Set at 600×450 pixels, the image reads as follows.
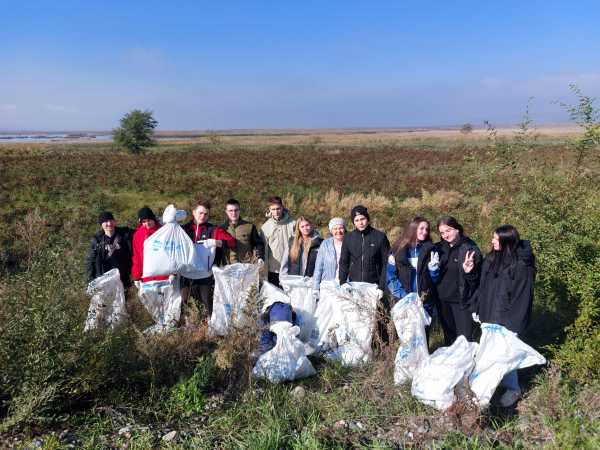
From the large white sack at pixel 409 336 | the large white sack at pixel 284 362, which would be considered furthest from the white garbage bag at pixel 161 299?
the large white sack at pixel 409 336

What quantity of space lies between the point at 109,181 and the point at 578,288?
16.2 m

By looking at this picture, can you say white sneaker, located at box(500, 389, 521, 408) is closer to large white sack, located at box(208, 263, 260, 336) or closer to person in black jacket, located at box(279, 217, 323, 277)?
person in black jacket, located at box(279, 217, 323, 277)

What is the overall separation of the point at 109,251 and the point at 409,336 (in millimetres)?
2908

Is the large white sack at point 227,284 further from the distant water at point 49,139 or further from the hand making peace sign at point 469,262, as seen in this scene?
the distant water at point 49,139

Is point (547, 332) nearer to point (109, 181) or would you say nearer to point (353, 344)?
point (353, 344)

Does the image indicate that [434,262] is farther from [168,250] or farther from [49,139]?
[49,139]

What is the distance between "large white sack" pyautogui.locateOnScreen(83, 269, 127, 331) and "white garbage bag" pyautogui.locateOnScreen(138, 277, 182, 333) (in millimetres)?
211

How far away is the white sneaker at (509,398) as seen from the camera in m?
3.27

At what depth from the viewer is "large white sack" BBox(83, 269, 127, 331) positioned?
3626 millimetres

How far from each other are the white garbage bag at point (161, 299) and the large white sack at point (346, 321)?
1352 millimetres

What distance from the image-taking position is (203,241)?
459 cm

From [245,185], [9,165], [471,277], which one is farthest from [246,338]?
[9,165]

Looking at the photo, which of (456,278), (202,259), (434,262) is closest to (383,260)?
(434,262)

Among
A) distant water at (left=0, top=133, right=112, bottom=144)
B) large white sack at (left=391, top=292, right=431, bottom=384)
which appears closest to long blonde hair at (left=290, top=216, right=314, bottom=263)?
large white sack at (left=391, top=292, right=431, bottom=384)
